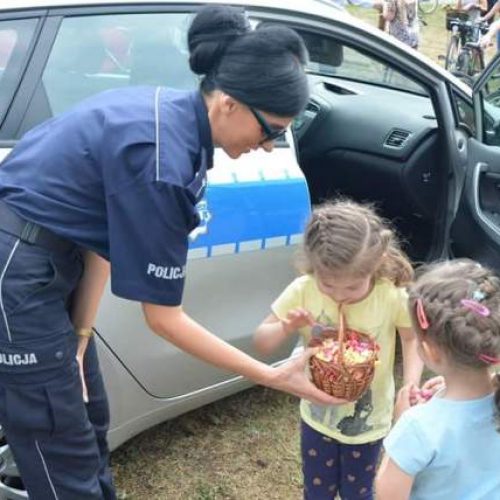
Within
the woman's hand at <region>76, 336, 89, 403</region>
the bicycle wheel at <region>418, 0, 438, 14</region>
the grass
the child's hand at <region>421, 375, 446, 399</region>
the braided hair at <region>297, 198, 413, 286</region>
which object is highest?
the braided hair at <region>297, 198, 413, 286</region>

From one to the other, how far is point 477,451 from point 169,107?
882 mm

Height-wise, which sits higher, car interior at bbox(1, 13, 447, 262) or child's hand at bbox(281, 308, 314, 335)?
child's hand at bbox(281, 308, 314, 335)

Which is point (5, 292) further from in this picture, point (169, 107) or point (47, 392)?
point (169, 107)

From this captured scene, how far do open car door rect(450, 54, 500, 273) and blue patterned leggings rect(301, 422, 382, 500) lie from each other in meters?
0.98

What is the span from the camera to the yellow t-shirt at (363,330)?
1.98m

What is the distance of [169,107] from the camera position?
1.59 metres

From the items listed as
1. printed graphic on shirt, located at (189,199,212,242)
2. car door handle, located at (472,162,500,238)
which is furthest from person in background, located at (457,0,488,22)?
printed graphic on shirt, located at (189,199,212,242)

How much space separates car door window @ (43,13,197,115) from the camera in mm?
2217

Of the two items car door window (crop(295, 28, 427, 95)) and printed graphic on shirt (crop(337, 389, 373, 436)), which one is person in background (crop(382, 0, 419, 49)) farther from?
printed graphic on shirt (crop(337, 389, 373, 436))

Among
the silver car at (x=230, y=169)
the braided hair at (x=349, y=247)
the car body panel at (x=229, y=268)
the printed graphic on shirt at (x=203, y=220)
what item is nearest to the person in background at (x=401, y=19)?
the silver car at (x=230, y=169)

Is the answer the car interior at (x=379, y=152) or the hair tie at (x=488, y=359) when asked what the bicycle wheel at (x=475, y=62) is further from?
the hair tie at (x=488, y=359)

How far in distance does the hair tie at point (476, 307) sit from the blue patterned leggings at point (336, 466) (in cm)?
75

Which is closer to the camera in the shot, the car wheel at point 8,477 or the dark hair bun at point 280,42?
the dark hair bun at point 280,42

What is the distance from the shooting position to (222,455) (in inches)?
111
